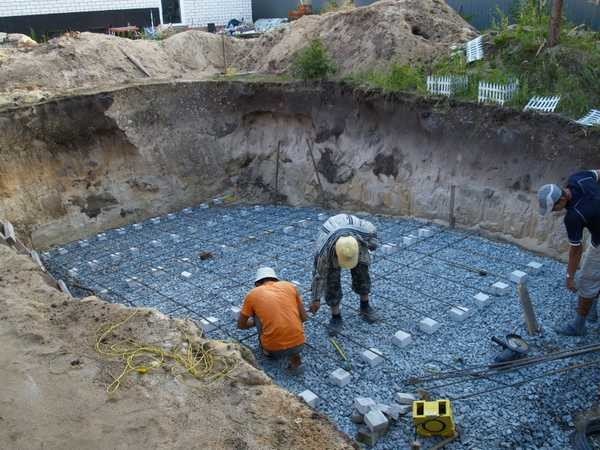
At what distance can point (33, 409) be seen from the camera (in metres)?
3.46

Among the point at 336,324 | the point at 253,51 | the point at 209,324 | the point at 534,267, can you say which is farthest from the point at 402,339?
the point at 253,51

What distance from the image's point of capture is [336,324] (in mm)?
5551

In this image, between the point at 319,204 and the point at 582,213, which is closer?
the point at 582,213

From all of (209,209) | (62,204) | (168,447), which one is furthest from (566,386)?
(62,204)

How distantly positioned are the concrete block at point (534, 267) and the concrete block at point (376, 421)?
3.24 meters

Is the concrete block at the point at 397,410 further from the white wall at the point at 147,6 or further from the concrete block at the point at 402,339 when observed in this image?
the white wall at the point at 147,6

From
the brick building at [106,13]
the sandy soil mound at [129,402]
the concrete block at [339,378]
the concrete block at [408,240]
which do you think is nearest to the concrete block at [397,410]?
the concrete block at [339,378]

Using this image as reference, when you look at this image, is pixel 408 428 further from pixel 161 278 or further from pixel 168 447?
pixel 161 278

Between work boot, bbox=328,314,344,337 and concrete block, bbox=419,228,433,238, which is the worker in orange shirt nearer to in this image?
work boot, bbox=328,314,344,337

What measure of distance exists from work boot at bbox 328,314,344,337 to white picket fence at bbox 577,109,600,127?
3.98 meters

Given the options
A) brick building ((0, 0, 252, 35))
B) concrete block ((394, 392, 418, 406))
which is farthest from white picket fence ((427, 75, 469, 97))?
brick building ((0, 0, 252, 35))

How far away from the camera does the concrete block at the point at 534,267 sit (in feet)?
20.9

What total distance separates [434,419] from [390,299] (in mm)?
2282

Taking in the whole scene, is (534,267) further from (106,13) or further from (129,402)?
(106,13)
